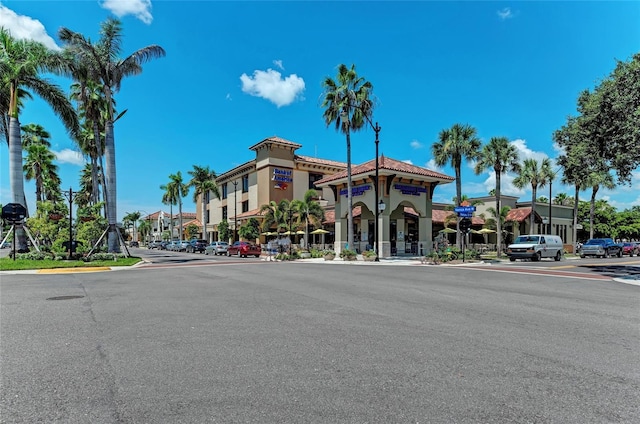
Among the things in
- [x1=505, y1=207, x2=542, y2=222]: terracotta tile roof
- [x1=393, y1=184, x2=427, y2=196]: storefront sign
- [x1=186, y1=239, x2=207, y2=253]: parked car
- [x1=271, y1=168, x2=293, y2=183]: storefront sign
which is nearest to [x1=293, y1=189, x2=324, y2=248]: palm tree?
[x1=393, y1=184, x2=427, y2=196]: storefront sign

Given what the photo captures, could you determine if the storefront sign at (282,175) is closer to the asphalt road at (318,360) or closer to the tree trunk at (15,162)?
the tree trunk at (15,162)

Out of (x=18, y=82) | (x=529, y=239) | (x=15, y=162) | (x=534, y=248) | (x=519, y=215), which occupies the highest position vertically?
(x=18, y=82)

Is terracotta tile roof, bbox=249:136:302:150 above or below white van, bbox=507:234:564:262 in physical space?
above

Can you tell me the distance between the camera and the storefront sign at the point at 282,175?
51.9 metres

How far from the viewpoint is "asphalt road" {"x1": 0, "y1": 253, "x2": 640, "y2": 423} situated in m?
3.79

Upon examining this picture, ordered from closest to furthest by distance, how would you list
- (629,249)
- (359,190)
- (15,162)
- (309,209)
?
(15,162) → (359,190) → (309,209) → (629,249)

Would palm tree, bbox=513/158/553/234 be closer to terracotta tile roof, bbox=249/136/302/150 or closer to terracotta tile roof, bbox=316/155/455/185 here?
terracotta tile roof, bbox=316/155/455/185

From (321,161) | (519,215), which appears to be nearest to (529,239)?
(519,215)

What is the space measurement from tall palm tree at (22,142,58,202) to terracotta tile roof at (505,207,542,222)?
53.5 metres

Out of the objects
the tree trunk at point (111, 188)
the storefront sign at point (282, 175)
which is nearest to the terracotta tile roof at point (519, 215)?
the storefront sign at point (282, 175)

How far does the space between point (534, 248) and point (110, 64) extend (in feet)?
111

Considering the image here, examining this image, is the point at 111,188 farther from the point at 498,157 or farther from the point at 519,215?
the point at 519,215

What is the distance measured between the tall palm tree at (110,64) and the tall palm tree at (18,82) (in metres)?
1.84

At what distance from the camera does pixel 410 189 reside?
33750 mm
